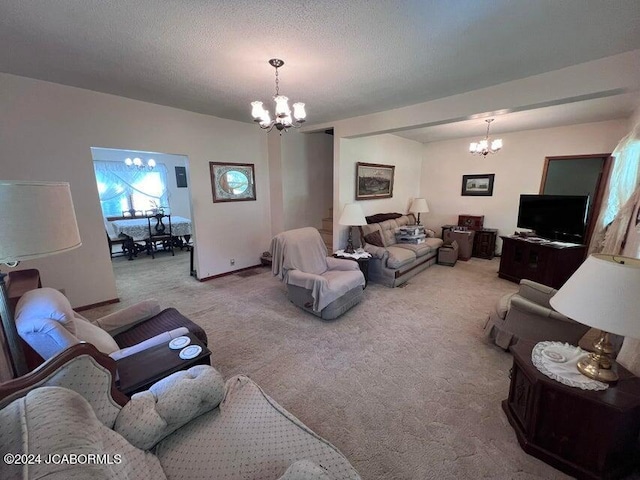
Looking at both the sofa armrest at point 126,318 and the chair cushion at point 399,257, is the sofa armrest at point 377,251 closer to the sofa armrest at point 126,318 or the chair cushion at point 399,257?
the chair cushion at point 399,257

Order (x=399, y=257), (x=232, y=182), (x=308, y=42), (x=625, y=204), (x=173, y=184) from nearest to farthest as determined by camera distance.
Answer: (x=308, y=42) → (x=625, y=204) → (x=399, y=257) → (x=232, y=182) → (x=173, y=184)

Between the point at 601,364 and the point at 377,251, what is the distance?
2.79 m

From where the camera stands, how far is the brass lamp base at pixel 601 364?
1.33 m

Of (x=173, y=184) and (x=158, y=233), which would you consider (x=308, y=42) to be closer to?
(x=158, y=233)

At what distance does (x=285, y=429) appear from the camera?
1158mm

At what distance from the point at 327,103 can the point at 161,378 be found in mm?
3317

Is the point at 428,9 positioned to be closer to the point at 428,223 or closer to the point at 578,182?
the point at 578,182

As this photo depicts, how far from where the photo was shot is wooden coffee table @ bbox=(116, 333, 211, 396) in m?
1.32

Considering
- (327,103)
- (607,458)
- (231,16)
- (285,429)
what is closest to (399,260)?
(327,103)

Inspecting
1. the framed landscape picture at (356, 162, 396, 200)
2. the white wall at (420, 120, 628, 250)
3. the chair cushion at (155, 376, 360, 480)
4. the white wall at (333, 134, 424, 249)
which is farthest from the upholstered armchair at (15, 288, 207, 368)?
the white wall at (420, 120, 628, 250)

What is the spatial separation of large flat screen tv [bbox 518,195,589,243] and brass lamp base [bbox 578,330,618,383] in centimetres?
307

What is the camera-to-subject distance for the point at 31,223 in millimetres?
954

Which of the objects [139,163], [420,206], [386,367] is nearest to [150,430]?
[386,367]

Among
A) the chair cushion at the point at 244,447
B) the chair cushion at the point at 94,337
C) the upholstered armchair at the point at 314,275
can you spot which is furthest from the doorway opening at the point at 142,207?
the chair cushion at the point at 244,447
